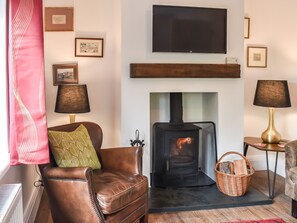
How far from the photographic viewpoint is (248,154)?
14.2 feet

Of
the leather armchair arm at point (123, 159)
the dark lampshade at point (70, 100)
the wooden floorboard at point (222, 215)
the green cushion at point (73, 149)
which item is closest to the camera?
the green cushion at point (73, 149)

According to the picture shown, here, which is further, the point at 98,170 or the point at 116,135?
the point at 116,135

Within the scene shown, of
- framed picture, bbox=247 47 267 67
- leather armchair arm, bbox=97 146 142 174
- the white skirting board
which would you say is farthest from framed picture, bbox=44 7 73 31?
the white skirting board

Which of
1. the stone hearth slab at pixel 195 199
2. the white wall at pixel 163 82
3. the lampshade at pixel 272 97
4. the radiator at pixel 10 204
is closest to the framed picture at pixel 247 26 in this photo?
the white wall at pixel 163 82

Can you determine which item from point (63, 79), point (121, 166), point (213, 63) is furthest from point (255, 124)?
point (63, 79)

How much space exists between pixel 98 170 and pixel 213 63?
5.88 ft

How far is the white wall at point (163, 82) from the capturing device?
337 cm

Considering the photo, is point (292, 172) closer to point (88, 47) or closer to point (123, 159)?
point (123, 159)

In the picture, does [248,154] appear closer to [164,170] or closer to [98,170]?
[164,170]

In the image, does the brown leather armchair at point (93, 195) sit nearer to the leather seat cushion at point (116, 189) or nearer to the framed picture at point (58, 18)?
the leather seat cushion at point (116, 189)

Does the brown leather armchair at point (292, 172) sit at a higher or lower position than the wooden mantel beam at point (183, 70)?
lower

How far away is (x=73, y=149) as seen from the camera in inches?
101

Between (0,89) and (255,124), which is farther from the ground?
(0,89)

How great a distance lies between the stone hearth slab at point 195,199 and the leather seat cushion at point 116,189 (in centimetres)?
63
